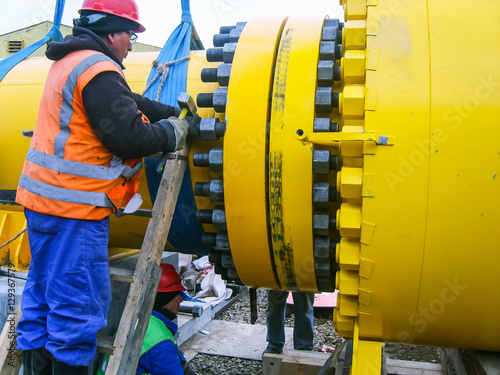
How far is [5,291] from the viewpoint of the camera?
8.89 ft

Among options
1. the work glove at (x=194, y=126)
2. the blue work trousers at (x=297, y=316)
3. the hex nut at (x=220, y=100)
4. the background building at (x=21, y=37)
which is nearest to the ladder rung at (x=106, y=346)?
the work glove at (x=194, y=126)

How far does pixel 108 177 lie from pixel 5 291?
121cm

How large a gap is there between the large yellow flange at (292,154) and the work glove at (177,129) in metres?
0.40

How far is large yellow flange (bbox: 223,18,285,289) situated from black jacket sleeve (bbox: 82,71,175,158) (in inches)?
13.9

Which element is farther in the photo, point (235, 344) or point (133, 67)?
point (235, 344)

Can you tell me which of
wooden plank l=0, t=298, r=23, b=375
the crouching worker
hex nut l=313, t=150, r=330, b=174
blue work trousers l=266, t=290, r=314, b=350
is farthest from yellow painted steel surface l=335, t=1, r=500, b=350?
blue work trousers l=266, t=290, r=314, b=350

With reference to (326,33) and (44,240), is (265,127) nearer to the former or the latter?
(326,33)

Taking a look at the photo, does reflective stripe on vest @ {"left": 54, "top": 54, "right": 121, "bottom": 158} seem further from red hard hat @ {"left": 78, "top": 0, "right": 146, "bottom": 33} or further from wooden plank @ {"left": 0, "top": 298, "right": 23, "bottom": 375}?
wooden plank @ {"left": 0, "top": 298, "right": 23, "bottom": 375}

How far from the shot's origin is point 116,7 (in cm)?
210

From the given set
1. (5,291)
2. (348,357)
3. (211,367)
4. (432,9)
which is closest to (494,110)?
(432,9)

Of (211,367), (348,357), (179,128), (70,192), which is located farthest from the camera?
(211,367)

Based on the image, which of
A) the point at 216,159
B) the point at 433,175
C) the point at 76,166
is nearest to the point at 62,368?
the point at 76,166

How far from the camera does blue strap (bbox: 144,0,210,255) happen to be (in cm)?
244

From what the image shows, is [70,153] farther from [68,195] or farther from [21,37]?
[21,37]
